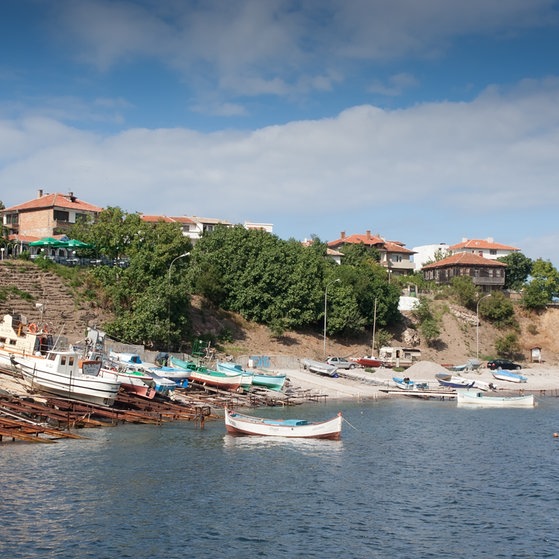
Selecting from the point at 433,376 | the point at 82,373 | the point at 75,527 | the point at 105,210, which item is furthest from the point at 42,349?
the point at 433,376

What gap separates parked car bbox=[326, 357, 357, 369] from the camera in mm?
82688

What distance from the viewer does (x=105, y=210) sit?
87.3 metres

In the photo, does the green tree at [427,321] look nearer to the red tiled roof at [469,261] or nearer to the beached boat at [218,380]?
the red tiled roof at [469,261]

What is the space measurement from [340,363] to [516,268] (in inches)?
2500

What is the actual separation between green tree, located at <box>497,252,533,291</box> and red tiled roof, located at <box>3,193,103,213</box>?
245ft

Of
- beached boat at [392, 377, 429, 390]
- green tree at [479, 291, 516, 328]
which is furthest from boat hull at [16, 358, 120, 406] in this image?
green tree at [479, 291, 516, 328]

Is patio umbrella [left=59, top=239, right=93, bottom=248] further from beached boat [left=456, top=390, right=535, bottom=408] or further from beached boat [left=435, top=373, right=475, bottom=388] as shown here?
beached boat [left=456, top=390, right=535, bottom=408]

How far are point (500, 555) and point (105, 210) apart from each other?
71.0 meters

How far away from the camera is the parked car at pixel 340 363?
3255 inches

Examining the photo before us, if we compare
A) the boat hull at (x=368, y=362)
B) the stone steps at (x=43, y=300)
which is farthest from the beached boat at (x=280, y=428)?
the boat hull at (x=368, y=362)

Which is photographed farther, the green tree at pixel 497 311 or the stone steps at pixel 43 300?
the green tree at pixel 497 311

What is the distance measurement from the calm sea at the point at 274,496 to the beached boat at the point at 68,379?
4230 mm

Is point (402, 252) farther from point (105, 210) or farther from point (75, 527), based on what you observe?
point (75, 527)

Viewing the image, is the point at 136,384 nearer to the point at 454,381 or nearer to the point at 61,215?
the point at 454,381
